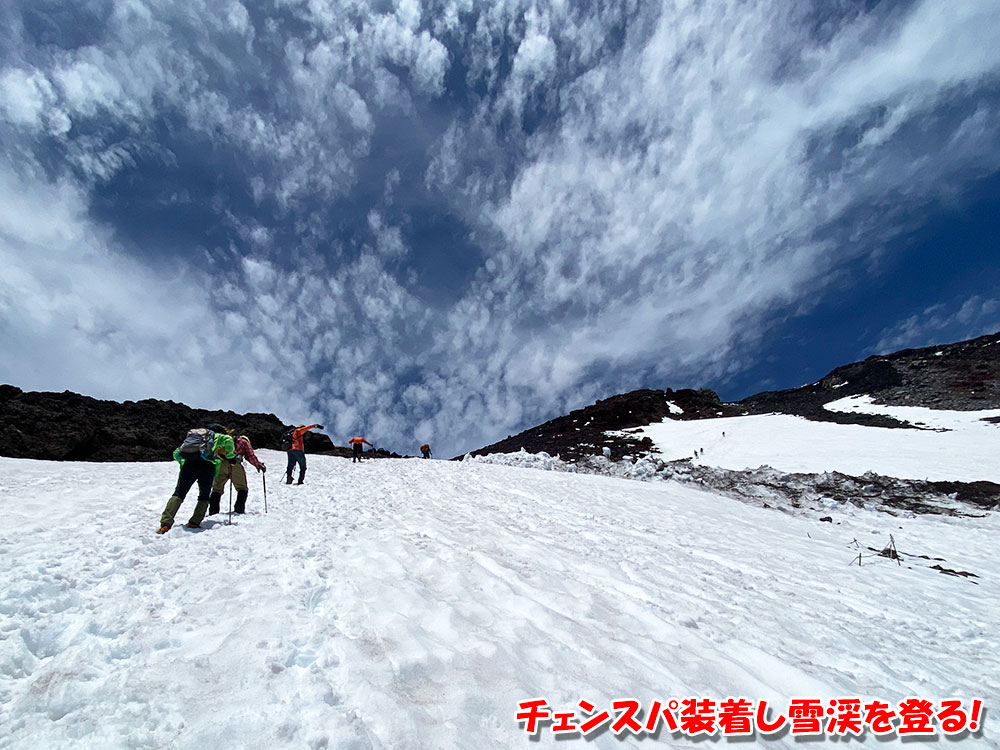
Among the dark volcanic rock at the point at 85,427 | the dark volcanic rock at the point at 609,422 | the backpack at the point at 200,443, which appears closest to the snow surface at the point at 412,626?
the backpack at the point at 200,443

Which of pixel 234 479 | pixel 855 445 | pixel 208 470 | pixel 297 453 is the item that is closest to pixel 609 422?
pixel 855 445

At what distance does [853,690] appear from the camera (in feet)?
15.0

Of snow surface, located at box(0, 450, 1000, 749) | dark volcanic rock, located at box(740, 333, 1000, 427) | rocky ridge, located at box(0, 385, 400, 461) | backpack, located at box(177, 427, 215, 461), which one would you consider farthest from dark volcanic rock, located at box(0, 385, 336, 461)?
dark volcanic rock, located at box(740, 333, 1000, 427)

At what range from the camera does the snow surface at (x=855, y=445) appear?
2122 centimetres

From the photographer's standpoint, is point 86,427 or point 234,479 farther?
point 86,427

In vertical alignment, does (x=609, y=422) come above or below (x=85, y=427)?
above

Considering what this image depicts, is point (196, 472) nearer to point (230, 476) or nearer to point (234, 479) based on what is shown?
point (230, 476)

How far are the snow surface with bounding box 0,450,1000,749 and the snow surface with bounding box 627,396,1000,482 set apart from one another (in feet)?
42.1

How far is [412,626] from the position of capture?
4566mm

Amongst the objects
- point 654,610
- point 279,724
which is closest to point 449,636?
point 279,724

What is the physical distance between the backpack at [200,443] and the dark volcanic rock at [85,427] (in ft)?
60.8

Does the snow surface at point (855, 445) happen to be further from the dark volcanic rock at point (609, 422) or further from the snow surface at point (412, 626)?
the snow surface at point (412, 626)

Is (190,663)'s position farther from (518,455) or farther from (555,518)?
(518,455)

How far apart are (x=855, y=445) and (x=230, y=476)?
104ft
